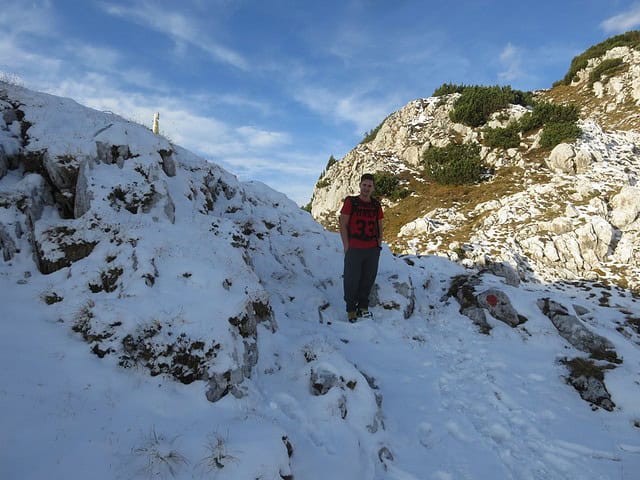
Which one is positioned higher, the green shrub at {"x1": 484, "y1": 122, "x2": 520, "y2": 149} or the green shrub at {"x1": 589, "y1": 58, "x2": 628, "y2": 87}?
the green shrub at {"x1": 589, "y1": 58, "x2": 628, "y2": 87}

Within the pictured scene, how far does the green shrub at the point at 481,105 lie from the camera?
31359 mm

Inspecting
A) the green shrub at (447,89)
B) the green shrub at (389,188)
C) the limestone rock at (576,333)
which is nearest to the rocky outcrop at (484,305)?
the limestone rock at (576,333)

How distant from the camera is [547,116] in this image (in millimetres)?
27484

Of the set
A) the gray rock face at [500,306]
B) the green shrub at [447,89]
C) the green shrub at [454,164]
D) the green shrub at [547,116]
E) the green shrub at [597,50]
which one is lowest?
the gray rock face at [500,306]

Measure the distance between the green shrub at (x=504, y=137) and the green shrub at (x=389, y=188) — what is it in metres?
8.63

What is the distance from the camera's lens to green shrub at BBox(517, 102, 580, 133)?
1051 inches

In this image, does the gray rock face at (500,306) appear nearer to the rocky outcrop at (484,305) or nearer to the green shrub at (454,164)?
the rocky outcrop at (484,305)

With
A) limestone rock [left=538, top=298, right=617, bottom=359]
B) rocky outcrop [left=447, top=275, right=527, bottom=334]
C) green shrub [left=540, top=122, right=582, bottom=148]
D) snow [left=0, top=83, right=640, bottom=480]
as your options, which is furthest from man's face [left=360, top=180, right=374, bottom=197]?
green shrub [left=540, top=122, right=582, bottom=148]

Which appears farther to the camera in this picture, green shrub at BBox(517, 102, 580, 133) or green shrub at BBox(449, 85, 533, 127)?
green shrub at BBox(449, 85, 533, 127)

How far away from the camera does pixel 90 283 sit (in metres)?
5.72

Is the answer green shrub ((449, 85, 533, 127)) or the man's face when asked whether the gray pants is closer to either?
the man's face

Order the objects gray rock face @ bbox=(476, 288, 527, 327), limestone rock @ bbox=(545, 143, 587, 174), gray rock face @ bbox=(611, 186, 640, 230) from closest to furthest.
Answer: gray rock face @ bbox=(476, 288, 527, 327) → gray rock face @ bbox=(611, 186, 640, 230) → limestone rock @ bbox=(545, 143, 587, 174)

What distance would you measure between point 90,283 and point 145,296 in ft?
3.67

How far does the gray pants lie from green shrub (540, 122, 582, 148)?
24.5 meters
